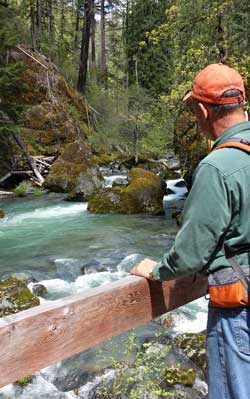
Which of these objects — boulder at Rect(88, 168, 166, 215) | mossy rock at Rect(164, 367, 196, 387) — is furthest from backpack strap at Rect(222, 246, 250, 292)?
boulder at Rect(88, 168, 166, 215)

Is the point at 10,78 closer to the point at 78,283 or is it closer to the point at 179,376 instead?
the point at 78,283

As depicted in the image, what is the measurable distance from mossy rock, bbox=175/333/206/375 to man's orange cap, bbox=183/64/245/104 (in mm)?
3797

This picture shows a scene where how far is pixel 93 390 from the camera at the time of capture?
458 centimetres

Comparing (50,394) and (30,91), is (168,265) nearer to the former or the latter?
(50,394)

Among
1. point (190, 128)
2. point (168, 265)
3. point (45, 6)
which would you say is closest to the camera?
point (168, 265)

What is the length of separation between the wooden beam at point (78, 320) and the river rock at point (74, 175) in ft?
45.5

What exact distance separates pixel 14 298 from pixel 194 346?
8.31ft

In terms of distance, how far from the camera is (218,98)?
6.05 feet

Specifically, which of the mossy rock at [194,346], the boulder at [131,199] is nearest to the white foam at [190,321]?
the mossy rock at [194,346]

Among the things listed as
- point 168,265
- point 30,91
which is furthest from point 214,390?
point 30,91

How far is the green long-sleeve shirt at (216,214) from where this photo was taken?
1690 mm

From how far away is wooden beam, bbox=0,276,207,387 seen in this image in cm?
173

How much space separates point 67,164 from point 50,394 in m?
13.5

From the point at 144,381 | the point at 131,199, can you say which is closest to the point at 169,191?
the point at 131,199
